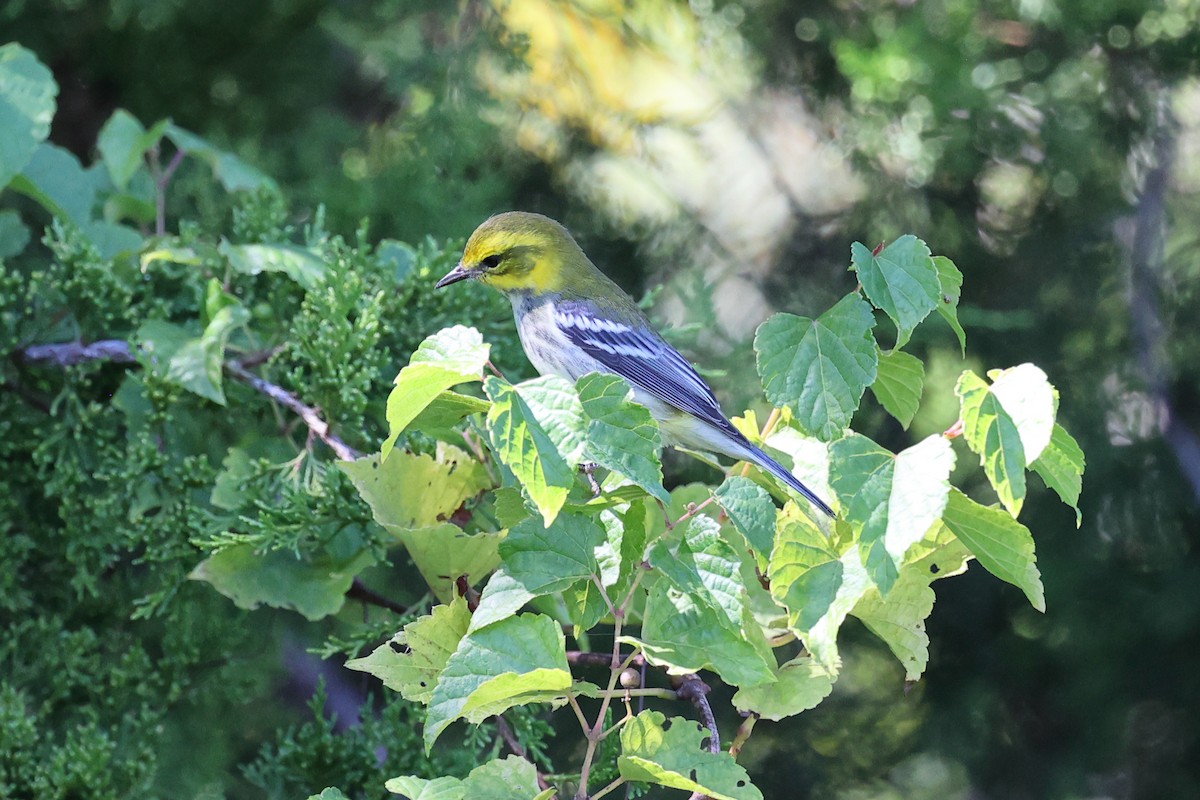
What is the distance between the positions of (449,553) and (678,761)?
1.53 feet

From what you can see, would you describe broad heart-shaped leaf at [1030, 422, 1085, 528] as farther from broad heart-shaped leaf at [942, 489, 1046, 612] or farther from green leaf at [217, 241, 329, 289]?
green leaf at [217, 241, 329, 289]

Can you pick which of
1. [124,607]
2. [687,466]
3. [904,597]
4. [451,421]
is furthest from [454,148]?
[904,597]

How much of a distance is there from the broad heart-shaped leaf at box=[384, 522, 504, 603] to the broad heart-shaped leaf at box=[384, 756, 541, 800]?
1.16 ft

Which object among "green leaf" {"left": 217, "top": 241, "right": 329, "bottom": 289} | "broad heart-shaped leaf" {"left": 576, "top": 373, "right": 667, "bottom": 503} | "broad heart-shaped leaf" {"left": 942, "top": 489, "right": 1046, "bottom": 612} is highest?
"broad heart-shaped leaf" {"left": 576, "top": 373, "right": 667, "bottom": 503}

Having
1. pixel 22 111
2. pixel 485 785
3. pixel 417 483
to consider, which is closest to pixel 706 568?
pixel 485 785

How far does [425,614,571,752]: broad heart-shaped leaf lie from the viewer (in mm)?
1095

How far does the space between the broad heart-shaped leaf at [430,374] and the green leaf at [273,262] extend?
94cm

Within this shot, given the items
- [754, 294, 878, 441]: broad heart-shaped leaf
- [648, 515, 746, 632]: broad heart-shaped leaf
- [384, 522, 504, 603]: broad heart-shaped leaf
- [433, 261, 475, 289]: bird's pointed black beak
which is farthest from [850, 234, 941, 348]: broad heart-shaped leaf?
[433, 261, 475, 289]: bird's pointed black beak

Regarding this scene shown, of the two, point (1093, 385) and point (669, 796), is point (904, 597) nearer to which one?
point (669, 796)

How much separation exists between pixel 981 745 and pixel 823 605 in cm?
237

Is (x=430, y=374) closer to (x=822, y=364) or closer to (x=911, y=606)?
(x=822, y=364)

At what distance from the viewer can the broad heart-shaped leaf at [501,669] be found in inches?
43.1

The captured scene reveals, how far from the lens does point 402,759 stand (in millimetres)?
1875

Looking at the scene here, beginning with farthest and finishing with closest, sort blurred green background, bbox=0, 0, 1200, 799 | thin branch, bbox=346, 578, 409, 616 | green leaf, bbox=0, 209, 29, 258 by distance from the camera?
blurred green background, bbox=0, 0, 1200, 799
green leaf, bbox=0, 209, 29, 258
thin branch, bbox=346, 578, 409, 616
